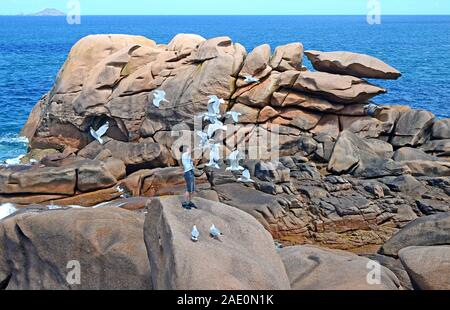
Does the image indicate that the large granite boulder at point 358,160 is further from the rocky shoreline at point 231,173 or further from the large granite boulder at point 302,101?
the large granite boulder at point 302,101

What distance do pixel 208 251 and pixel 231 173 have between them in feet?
40.5

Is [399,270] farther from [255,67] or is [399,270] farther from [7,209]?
[255,67]

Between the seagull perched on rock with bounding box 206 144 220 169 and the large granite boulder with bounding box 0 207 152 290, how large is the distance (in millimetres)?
9861

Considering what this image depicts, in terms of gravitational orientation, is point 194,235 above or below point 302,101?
above

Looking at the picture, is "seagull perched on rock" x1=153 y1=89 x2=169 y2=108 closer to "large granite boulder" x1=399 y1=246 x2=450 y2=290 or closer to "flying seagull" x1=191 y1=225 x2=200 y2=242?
"flying seagull" x1=191 y1=225 x2=200 y2=242

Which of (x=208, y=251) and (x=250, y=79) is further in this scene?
(x=250, y=79)

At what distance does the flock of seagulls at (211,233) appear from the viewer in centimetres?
984

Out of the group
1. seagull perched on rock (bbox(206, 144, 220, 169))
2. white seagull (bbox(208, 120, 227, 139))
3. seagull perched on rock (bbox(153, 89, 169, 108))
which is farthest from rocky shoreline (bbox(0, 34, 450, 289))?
seagull perched on rock (bbox(153, 89, 169, 108))

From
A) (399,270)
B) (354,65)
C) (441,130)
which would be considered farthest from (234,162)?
(399,270)

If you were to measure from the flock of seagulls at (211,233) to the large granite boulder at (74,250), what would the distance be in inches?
56.8

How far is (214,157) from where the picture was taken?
2308cm

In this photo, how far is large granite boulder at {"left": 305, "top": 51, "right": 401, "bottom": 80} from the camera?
26328mm
